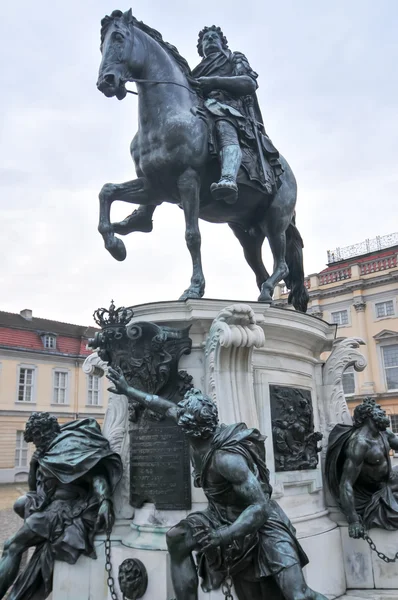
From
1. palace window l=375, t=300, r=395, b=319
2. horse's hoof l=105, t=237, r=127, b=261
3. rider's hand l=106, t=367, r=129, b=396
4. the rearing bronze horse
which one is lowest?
rider's hand l=106, t=367, r=129, b=396

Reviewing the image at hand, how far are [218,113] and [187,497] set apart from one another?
12.2ft

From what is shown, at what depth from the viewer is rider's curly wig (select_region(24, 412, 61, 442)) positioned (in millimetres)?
4609

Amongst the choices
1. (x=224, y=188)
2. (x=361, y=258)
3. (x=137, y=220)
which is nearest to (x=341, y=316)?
(x=361, y=258)

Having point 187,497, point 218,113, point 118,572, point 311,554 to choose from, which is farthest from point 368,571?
point 218,113

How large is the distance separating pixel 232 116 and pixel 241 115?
181mm

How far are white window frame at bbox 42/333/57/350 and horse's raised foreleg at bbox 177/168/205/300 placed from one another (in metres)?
31.1

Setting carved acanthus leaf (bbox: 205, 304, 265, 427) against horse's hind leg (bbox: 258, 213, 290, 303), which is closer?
carved acanthus leaf (bbox: 205, 304, 265, 427)

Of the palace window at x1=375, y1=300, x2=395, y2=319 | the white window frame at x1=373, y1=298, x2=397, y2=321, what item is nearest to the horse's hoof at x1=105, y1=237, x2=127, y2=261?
the white window frame at x1=373, y1=298, x2=397, y2=321

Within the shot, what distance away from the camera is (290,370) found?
205 inches

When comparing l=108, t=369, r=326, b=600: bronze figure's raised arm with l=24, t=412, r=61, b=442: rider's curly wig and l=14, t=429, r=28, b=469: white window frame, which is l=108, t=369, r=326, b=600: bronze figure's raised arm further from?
l=14, t=429, r=28, b=469: white window frame

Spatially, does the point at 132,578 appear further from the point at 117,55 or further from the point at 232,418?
the point at 117,55

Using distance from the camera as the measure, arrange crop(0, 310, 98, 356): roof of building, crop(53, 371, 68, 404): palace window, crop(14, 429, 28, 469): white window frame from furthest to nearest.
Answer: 1. crop(53, 371, 68, 404): palace window
2. crop(0, 310, 98, 356): roof of building
3. crop(14, 429, 28, 469): white window frame

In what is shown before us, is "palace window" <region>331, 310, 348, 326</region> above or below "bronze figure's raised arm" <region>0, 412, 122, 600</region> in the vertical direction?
above

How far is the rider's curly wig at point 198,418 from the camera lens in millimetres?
3146
